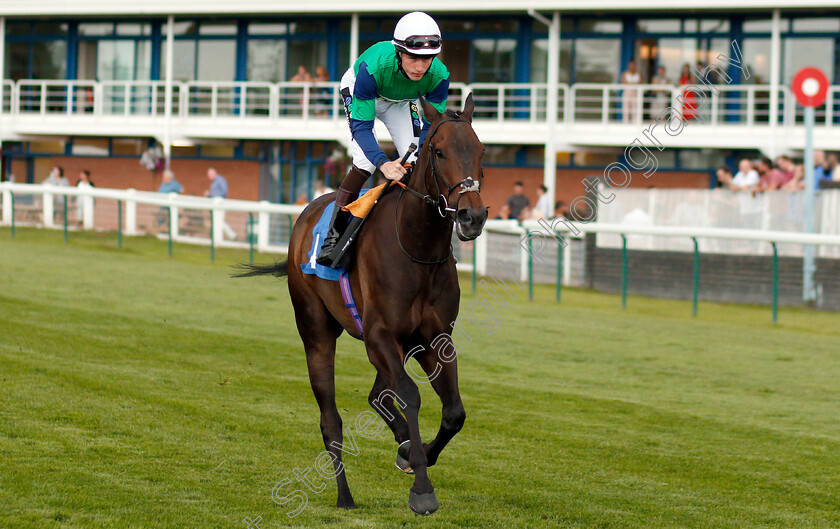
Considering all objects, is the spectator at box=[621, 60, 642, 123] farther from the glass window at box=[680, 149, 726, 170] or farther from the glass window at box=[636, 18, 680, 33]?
the glass window at box=[680, 149, 726, 170]

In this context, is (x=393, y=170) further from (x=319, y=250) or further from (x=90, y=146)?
(x=90, y=146)

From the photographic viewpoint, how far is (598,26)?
22203mm

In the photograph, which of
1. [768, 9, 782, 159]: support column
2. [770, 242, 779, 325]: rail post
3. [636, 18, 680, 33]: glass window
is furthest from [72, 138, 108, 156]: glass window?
[770, 242, 779, 325]: rail post

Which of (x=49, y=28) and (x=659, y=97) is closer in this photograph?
(x=659, y=97)

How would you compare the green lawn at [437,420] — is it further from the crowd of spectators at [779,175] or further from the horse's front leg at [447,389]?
the crowd of spectators at [779,175]

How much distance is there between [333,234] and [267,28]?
2003cm

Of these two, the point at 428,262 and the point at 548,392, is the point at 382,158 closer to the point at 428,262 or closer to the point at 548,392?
the point at 428,262

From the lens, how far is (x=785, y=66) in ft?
69.9

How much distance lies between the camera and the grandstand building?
20500 mm

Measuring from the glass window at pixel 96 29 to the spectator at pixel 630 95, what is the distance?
12.1m

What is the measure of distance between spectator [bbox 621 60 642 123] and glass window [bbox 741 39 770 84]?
2156 mm

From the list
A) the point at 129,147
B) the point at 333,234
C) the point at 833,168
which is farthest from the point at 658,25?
the point at 333,234

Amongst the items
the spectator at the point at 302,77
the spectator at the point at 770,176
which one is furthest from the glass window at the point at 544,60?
the spectator at the point at 770,176

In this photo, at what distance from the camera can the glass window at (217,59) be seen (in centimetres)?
2470
